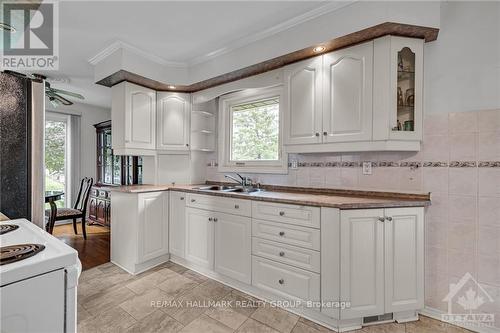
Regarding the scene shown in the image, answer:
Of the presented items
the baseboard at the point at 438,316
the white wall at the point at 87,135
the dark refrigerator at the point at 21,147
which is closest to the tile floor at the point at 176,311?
the baseboard at the point at 438,316

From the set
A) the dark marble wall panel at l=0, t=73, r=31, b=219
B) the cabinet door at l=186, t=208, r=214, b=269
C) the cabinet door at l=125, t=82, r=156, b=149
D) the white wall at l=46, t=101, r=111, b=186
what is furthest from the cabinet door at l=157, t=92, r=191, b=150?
the white wall at l=46, t=101, r=111, b=186

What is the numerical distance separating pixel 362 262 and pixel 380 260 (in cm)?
13

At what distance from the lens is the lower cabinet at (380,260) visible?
165 centimetres

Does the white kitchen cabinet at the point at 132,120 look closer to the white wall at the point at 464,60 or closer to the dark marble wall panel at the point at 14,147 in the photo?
the dark marble wall panel at the point at 14,147

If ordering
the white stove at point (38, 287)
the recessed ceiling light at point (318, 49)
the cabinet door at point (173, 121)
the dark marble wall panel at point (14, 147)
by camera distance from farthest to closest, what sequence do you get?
the cabinet door at point (173, 121), the recessed ceiling light at point (318, 49), the dark marble wall panel at point (14, 147), the white stove at point (38, 287)

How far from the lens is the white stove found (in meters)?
0.69

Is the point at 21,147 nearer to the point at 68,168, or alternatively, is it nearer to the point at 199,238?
the point at 199,238

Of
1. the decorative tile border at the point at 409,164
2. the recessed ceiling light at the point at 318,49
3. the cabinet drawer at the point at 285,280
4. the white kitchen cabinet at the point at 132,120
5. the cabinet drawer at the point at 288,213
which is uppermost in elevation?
the recessed ceiling light at the point at 318,49

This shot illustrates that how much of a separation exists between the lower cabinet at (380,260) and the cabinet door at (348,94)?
637 mm

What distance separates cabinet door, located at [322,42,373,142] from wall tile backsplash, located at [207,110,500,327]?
423 mm

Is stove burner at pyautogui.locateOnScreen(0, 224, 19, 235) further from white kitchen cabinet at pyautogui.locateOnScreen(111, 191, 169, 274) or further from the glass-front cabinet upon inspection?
the glass-front cabinet

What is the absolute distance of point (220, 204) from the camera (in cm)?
228

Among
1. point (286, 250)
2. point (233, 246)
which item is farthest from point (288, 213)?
point (233, 246)

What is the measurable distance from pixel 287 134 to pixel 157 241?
1.83 metres
